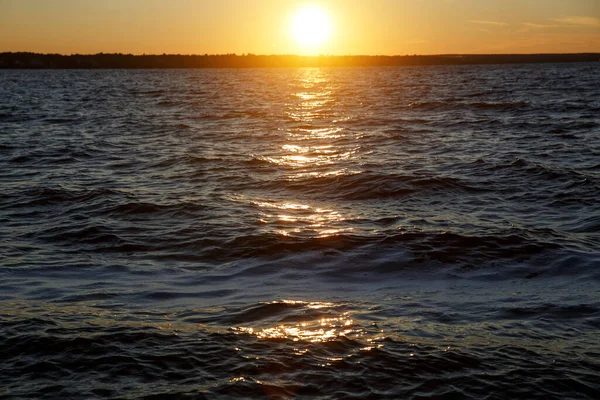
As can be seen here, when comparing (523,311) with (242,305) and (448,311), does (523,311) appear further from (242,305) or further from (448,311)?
(242,305)

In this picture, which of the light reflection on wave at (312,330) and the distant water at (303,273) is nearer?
the distant water at (303,273)

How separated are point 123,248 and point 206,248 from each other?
1.37 m

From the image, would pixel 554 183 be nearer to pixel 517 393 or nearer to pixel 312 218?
pixel 312 218

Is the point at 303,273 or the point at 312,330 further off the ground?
the point at 312,330

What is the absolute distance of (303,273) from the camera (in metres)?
9.98

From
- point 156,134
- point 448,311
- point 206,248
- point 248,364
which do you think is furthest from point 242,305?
point 156,134

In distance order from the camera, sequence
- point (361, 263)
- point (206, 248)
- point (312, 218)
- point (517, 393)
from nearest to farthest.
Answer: point (517, 393) < point (361, 263) < point (206, 248) < point (312, 218)

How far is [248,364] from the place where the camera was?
6570 mm

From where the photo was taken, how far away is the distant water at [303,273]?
21.1 ft

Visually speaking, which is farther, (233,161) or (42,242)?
(233,161)

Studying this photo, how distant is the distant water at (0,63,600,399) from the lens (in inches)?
253

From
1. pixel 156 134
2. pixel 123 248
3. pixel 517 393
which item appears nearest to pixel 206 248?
pixel 123 248

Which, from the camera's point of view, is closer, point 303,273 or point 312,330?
point 312,330

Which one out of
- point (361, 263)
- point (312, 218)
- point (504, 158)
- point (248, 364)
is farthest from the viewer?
point (504, 158)
